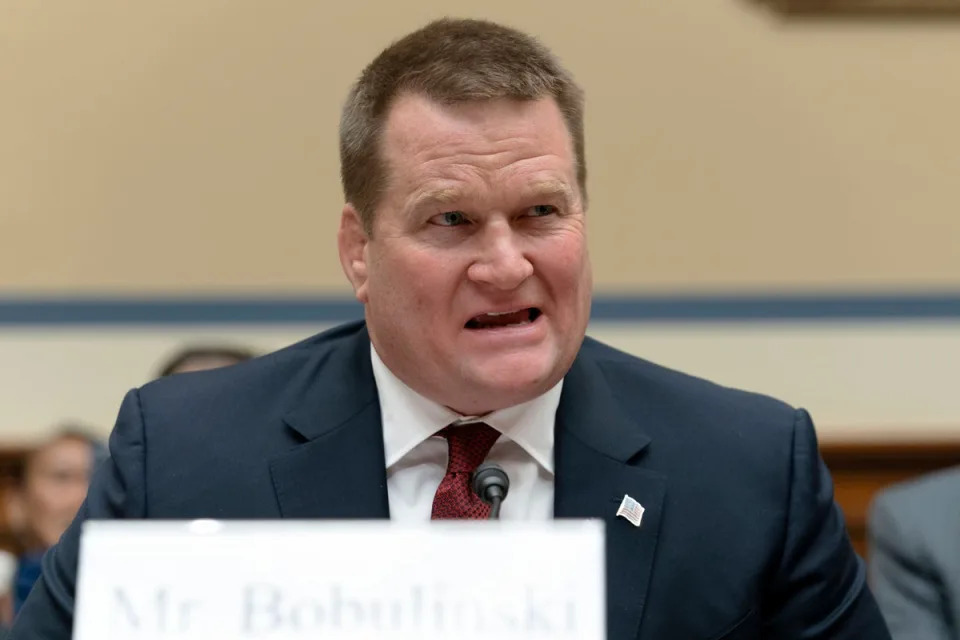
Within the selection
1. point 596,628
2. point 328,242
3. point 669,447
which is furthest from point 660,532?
point 328,242

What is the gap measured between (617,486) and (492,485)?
44cm

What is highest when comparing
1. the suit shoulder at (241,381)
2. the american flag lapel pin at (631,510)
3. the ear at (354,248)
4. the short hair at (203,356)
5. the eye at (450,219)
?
the eye at (450,219)

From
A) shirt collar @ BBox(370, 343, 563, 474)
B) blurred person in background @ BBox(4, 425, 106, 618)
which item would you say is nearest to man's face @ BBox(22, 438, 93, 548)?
blurred person in background @ BBox(4, 425, 106, 618)

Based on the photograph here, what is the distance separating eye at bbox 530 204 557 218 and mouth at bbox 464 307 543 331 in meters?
0.15

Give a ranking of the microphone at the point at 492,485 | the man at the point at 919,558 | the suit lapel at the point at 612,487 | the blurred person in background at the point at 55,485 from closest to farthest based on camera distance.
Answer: the microphone at the point at 492,485 → the suit lapel at the point at 612,487 → the man at the point at 919,558 → the blurred person in background at the point at 55,485

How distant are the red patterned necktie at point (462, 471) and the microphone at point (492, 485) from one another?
0.17 metres

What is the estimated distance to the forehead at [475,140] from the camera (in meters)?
2.04

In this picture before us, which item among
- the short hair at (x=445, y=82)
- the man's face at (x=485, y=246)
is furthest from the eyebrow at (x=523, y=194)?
the short hair at (x=445, y=82)

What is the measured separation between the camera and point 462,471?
7.03 feet

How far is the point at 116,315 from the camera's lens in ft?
16.7

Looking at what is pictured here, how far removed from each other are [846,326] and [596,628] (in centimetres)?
393

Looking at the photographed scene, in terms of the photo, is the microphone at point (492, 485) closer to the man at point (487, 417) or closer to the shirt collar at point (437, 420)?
the man at point (487, 417)

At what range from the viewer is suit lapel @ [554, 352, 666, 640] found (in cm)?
212

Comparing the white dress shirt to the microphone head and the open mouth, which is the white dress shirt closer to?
the open mouth
